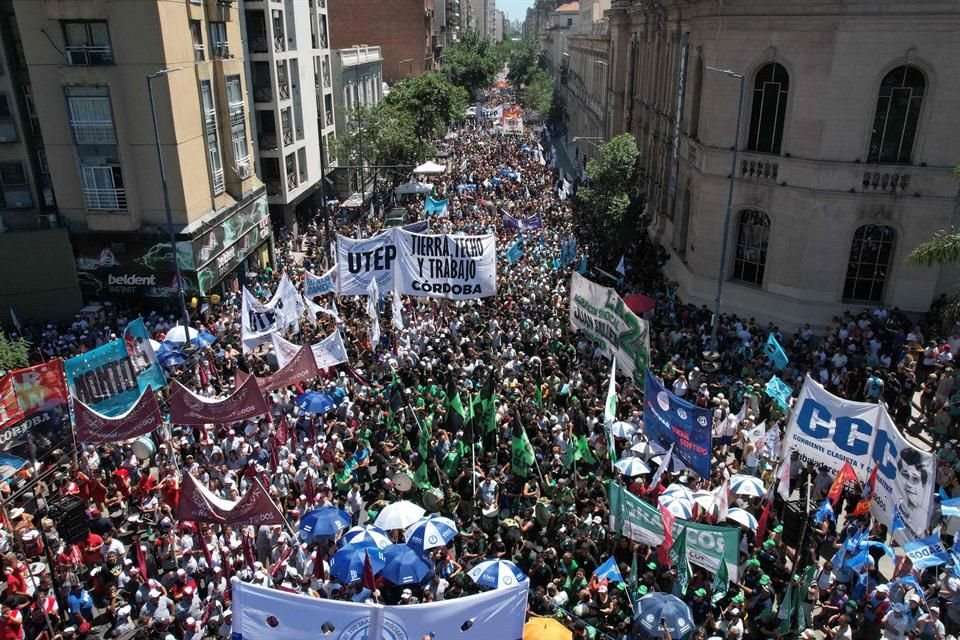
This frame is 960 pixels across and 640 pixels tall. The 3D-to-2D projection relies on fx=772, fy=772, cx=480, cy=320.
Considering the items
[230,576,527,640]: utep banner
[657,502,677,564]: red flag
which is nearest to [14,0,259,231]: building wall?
[230,576,527,640]: utep banner

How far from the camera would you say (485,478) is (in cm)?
1470

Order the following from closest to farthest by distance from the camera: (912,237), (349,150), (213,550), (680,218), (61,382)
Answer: (213,550)
(61,382)
(912,237)
(680,218)
(349,150)

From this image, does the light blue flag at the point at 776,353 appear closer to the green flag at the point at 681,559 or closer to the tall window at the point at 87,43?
the green flag at the point at 681,559

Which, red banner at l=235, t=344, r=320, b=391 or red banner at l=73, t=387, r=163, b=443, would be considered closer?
red banner at l=73, t=387, r=163, b=443

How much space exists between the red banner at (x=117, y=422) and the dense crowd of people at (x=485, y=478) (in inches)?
44.3

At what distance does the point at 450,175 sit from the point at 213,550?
45079mm

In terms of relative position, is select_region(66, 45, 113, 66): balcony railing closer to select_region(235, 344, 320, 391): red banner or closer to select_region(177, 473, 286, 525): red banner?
select_region(235, 344, 320, 391): red banner

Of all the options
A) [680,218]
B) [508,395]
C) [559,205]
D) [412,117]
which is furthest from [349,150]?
[508,395]

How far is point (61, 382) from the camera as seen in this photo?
49.5ft

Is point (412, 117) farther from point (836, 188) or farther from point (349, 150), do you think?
point (836, 188)

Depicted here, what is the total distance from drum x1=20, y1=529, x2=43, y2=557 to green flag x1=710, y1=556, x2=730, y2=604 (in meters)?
11.2

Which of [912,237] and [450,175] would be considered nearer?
[912,237]

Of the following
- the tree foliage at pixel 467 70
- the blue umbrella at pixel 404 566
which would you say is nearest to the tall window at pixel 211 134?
the blue umbrella at pixel 404 566

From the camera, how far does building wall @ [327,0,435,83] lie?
77.2 metres
